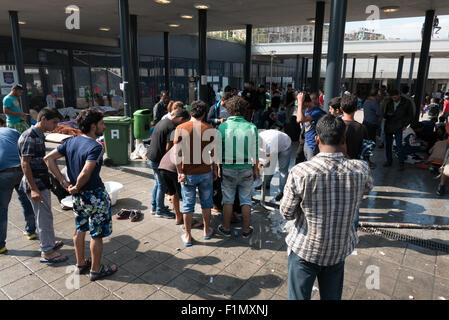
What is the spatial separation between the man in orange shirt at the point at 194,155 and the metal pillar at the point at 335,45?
2418 mm

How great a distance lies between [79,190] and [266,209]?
3.08 metres

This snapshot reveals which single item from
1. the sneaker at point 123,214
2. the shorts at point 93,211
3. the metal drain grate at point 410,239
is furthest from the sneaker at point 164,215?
the metal drain grate at point 410,239

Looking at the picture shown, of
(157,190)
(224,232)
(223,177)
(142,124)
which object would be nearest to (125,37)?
(142,124)

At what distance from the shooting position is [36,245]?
3.96 m

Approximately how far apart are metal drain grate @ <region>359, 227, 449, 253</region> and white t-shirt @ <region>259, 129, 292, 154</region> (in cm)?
172

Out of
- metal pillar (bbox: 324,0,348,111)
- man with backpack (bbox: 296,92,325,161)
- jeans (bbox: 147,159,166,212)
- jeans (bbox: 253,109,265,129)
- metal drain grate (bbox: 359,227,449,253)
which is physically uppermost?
metal pillar (bbox: 324,0,348,111)

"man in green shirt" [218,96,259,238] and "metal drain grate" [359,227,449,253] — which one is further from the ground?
"man in green shirt" [218,96,259,238]

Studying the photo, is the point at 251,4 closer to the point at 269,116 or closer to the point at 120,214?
the point at 269,116

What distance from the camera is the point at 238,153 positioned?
3920 mm

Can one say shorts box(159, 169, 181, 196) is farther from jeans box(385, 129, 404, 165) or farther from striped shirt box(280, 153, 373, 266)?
jeans box(385, 129, 404, 165)

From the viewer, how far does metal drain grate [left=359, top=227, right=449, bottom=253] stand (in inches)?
160

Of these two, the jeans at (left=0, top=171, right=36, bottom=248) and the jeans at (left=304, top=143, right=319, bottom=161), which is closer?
the jeans at (left=0, top=171, right=36, bottom=248)

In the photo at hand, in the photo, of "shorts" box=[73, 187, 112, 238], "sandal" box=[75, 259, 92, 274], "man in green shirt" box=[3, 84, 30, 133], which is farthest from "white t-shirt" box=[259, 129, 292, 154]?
"man in green shirt" box=[3, 84, 30, 133]

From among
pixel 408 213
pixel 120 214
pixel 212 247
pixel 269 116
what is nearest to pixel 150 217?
pixel 120 214
